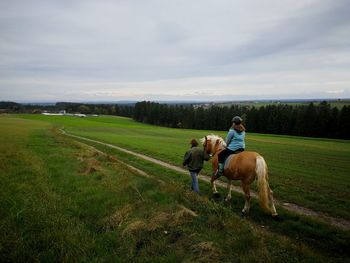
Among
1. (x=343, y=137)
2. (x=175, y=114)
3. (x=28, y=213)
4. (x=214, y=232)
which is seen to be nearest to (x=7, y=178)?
(x=28, y=213)

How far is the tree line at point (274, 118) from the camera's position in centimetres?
6712

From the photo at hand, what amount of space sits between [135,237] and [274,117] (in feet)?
263

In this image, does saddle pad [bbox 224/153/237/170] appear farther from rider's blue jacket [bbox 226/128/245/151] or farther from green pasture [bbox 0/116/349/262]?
green pasture [bbox 0/116/349/262]

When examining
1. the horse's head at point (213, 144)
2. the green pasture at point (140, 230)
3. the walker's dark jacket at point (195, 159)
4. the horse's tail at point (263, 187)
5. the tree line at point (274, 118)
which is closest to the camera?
the green pasture at point (140, 230)

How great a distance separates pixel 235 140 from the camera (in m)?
10.6

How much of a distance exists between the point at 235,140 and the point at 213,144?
1.43 m

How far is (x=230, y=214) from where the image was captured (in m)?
8.19

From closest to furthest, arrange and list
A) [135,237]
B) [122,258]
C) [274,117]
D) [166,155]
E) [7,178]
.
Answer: [122,258]
[135,237]
[7,178]
[166,155]
[274,117]

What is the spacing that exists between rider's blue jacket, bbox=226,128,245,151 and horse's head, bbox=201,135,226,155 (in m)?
0.88

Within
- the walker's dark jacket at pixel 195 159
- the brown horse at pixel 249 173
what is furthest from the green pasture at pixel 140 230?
the walker's dark jacket at pixel 195 159

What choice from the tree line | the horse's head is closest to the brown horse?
the horse's head

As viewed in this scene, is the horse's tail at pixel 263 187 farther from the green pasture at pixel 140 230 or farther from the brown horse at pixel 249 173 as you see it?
the green pasture at pixel 140 230

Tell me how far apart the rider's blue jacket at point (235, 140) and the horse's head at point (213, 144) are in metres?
0.88

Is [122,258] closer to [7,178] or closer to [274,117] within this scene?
[7,178]
